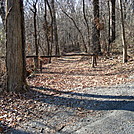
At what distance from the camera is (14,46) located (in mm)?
5508

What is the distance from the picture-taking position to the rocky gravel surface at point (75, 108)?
361cm

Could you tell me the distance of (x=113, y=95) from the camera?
199 inches

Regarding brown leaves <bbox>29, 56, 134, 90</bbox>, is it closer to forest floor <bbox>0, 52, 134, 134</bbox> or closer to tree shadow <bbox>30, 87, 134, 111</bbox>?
forest floor <bbox>0, 52, 134, 134</bbox>

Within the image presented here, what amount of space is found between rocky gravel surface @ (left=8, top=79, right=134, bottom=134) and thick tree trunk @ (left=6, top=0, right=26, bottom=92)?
97cm

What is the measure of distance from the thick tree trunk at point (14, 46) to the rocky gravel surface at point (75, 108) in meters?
0.97

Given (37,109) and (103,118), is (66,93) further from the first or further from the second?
(103,118)

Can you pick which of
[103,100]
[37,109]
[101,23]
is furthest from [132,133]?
[101,23]

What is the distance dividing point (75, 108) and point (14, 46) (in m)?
2.89

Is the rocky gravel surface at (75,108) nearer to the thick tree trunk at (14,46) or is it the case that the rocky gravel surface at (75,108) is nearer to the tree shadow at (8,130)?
the tree shadow at (8,130)

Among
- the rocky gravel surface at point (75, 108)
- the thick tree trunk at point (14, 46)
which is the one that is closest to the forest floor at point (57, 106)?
the rocky gravel surface at point (75, 108)

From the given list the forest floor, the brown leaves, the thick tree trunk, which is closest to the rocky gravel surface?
the forest floor

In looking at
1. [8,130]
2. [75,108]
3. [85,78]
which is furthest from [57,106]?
[85,78]

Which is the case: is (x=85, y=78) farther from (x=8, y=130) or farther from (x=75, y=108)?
(x=8, y=130)

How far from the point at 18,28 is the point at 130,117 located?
4.33 metres
